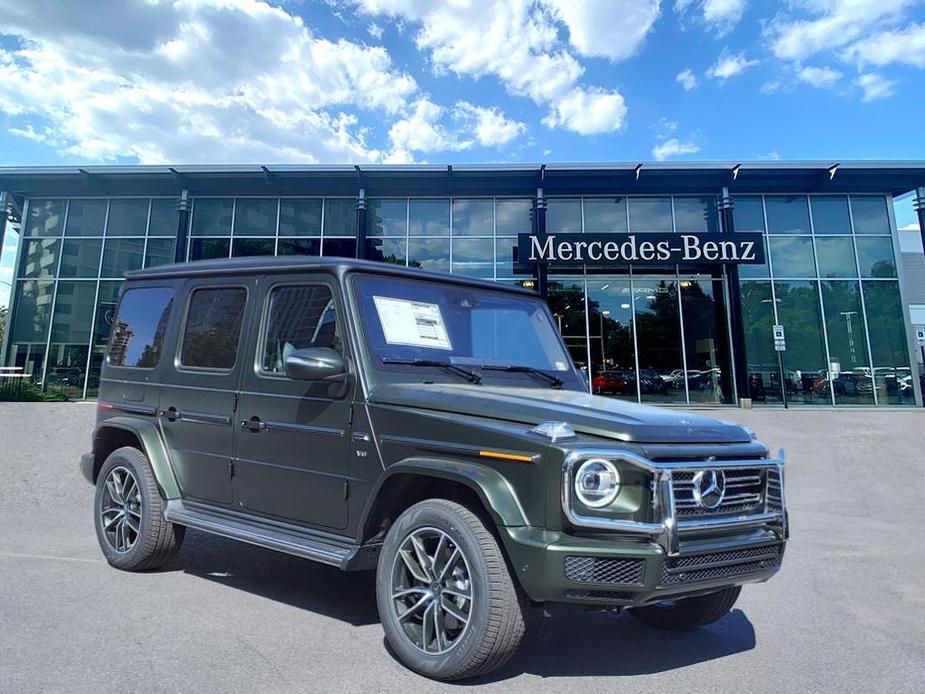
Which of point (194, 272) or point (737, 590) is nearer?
point (737, 590)

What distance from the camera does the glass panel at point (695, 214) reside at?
2092cm

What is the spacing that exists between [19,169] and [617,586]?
80.7 feet

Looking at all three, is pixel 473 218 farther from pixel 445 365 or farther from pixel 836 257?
pixel 445 365

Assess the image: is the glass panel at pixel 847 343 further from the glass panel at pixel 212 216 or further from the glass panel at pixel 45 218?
the glass panel at pixel 45 218

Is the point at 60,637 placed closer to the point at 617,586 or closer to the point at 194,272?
the point at 194,272

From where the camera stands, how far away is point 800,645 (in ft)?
11.8

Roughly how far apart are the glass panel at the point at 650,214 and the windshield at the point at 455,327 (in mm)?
17431

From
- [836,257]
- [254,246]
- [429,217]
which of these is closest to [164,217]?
[254,246]

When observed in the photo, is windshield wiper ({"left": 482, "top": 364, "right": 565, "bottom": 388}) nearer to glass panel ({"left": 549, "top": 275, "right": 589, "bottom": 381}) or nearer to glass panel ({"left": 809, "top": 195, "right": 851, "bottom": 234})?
glass panel ({"left": 549, "top": 275, "right": 589, "bottom": 381})

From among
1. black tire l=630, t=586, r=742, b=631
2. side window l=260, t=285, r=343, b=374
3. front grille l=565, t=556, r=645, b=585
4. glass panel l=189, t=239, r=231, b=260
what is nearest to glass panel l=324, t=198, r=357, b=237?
glass panel l=189, t=239, r=231, b=260

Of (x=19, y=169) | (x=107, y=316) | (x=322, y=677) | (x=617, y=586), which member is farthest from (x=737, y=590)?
(x=19, y=169)

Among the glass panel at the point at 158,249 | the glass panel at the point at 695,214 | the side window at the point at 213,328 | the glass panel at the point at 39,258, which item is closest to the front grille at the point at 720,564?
the side window at the point at 213,328

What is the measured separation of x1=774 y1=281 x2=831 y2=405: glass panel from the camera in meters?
19.9

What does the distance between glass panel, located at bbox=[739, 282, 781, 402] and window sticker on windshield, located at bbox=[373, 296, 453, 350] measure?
18.1 m
